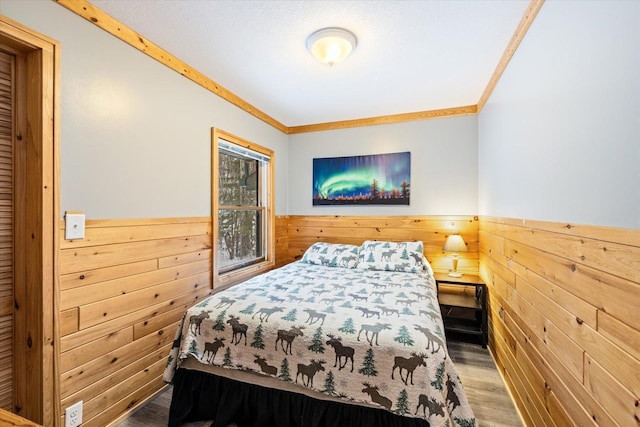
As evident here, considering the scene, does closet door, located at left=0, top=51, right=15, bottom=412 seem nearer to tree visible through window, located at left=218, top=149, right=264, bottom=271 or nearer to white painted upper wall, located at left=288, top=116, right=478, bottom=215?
tree visible through window, located at left=218, top=149, right=264, bottom=271

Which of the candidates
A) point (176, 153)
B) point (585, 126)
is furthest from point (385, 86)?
point (176, 153)

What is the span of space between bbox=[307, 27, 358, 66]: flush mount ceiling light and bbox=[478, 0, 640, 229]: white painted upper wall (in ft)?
3.50

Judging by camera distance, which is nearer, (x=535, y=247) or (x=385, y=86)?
(x=535, y=247)

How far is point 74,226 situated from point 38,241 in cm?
16

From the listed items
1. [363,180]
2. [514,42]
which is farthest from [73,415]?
[514,42]

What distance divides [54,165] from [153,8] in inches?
41.1

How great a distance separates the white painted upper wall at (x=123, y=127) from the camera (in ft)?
4.66

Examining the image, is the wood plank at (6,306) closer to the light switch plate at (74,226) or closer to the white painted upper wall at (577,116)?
the light switch plate at (74,226)

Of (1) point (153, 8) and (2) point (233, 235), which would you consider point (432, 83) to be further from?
(2) point (233, 235)

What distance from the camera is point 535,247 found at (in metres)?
1.46

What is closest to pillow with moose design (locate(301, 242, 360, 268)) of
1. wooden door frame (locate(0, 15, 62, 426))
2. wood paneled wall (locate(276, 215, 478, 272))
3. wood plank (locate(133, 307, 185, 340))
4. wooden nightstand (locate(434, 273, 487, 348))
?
wood paneled wall (locate(276, 215, 478, 272))

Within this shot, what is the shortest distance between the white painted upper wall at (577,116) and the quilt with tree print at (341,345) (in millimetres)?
874

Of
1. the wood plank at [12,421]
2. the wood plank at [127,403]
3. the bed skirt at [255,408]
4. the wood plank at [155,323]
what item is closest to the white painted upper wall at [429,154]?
the wood plank at [155,323]

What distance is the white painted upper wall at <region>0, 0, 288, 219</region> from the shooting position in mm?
1422
